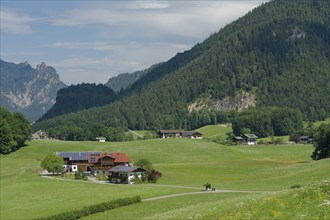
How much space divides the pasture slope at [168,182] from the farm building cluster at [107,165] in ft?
26.7

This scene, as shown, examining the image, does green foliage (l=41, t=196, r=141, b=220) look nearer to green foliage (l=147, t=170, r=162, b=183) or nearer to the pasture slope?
the pasture slope

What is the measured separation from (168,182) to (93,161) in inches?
1853

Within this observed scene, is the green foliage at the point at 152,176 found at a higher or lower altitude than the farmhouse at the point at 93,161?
lower

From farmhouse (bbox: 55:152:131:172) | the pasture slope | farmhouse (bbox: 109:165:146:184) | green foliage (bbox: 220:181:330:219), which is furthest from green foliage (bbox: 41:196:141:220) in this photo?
farmhouse (bbox: 55:152:131:172)

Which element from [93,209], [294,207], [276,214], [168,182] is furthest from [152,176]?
[276,214]

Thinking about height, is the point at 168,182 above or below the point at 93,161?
below

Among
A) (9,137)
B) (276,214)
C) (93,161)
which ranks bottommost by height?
(93,161)

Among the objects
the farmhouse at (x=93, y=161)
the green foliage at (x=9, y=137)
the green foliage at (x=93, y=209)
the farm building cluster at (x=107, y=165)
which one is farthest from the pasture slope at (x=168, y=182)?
the farmhouse at (x=93, y=161)

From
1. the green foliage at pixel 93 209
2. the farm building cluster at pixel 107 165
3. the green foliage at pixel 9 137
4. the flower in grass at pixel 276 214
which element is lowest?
the green foliage at pixel 93 209

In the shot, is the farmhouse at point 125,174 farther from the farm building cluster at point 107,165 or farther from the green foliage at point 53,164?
the green foliage at point 53,164

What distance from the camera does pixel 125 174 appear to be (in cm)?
11244

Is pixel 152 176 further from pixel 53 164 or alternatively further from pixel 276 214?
pixel 276 214

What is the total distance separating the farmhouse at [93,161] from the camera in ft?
458

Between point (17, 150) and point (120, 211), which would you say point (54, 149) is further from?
point (120, 211)
